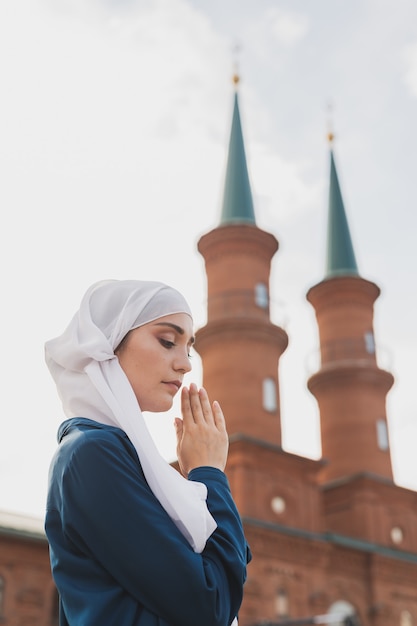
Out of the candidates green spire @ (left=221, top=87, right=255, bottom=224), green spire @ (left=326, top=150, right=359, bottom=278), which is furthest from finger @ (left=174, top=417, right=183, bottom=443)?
green spire @ (left=326, top=150, right=359, bottom=278)

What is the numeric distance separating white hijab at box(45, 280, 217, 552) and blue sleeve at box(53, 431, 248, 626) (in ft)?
0.14

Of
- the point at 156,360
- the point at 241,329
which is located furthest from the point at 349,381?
the point at 156,360

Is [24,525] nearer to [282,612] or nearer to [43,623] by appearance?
[43,623]

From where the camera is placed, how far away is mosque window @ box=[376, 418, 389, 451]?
104 ft

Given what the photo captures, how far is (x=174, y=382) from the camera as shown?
2738 millimetres

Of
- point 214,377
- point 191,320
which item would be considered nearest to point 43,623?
point 214,377

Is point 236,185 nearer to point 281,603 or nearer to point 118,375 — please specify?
point 281,603

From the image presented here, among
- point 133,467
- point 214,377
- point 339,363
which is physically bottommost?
point 133,467

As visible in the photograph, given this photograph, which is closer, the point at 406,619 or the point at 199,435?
the point at 199,435

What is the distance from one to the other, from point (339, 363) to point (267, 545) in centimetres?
939

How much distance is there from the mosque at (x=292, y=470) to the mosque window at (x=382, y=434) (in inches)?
1.6

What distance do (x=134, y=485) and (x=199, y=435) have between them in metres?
0.40

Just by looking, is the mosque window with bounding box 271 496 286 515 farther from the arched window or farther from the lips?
the lips

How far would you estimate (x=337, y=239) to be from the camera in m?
37.3
